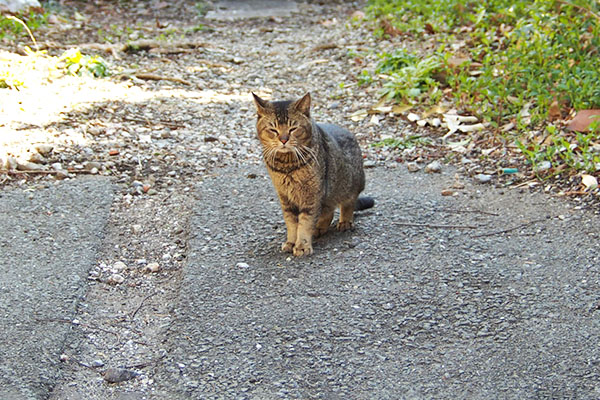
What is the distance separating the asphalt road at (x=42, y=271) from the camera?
3.01 metres

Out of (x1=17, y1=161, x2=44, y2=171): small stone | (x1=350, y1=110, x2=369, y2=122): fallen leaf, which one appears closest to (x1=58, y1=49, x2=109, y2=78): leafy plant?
(x1=17, y1=161, x2=44, y2=171): small stone

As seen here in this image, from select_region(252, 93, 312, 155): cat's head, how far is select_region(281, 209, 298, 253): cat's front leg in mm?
405

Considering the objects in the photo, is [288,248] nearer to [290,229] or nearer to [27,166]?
[290,229]

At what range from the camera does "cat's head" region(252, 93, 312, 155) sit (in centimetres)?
392

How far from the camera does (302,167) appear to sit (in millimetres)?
4004

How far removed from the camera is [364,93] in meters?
7.16

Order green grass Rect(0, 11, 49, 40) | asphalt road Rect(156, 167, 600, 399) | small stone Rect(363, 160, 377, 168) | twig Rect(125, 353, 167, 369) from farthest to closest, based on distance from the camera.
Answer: green grass Rect(0, 11, 49, 40) → small stone Rect(363, 160, 377, 168) → twig Rect(125, 353, 167, 369) → asphalt road Rect(156, 167, 600, 399)

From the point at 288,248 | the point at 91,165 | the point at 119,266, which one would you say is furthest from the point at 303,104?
the point at 91,165

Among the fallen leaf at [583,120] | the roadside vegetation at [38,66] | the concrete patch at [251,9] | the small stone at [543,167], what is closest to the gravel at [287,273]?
the roadside vegetation at [38,66]

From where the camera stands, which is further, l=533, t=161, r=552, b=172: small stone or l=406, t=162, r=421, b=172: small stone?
l=406, t=162, r=421, b=172: small stone

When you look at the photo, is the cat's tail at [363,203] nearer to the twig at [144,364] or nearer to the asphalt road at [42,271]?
the asphalt road at [42,271]

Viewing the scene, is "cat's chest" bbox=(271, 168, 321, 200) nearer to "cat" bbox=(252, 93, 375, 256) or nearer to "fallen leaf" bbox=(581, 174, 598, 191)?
"cat" bbox=(252, 93, 375, 256)

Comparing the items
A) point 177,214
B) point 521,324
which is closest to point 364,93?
point 177,214

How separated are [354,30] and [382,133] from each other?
3.73 meters
